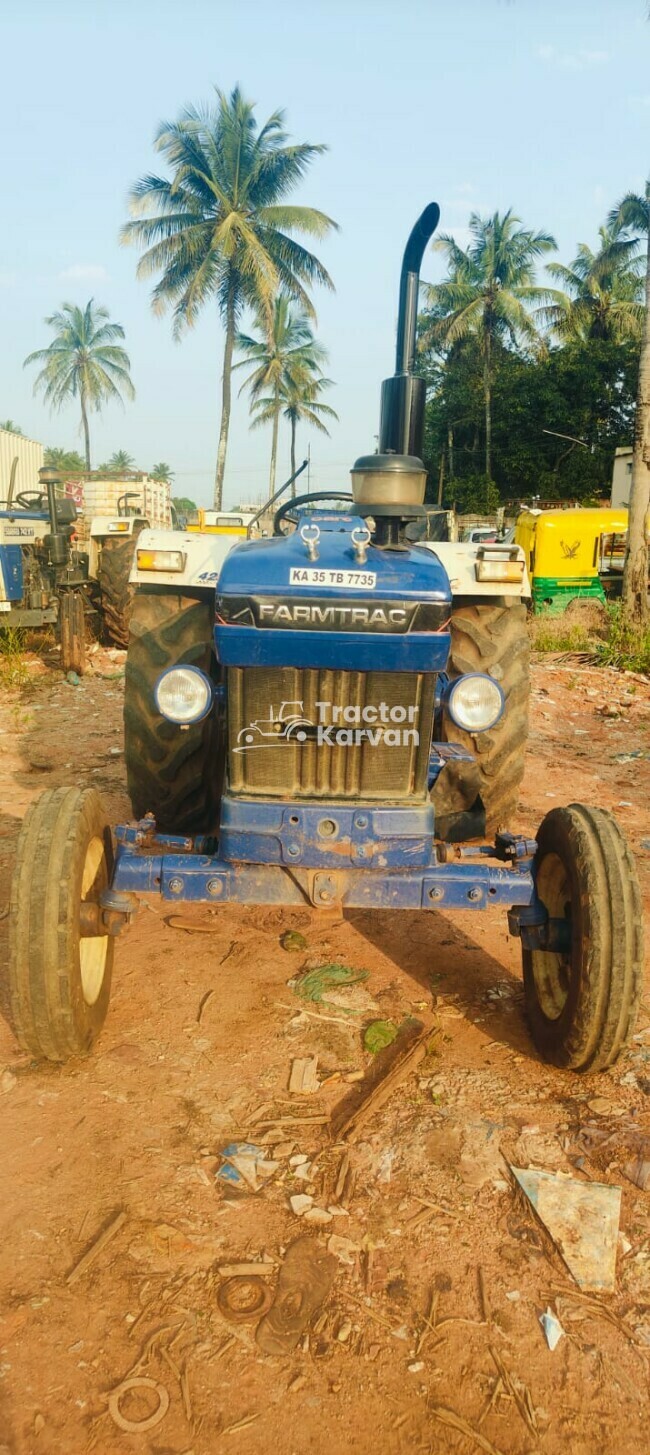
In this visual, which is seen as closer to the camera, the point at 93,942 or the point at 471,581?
the point at 93,942

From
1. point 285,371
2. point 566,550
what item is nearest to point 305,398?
point 285,371

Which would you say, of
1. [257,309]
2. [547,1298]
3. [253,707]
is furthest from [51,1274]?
[257,309]

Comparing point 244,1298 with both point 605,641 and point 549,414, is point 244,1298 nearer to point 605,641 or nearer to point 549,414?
point 605,641

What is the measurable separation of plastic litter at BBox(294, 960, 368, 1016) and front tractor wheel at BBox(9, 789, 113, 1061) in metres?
0.91

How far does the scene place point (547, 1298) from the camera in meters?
2.28

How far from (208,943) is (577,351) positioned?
3017 centimetres

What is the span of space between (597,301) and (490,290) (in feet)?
12.2

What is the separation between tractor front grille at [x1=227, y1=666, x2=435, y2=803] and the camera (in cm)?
304

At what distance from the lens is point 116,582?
10.9 meters

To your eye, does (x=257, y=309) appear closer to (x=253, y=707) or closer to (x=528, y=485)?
(x=528, y=485)

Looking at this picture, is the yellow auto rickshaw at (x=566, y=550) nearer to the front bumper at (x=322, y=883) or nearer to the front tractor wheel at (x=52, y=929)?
the front bumper at (x=322, y=883)

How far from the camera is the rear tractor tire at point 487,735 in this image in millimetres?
4199

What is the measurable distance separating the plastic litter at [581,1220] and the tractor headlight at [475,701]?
1.34 metres

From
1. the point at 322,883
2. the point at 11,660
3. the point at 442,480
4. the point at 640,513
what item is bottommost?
the point at 11,660
